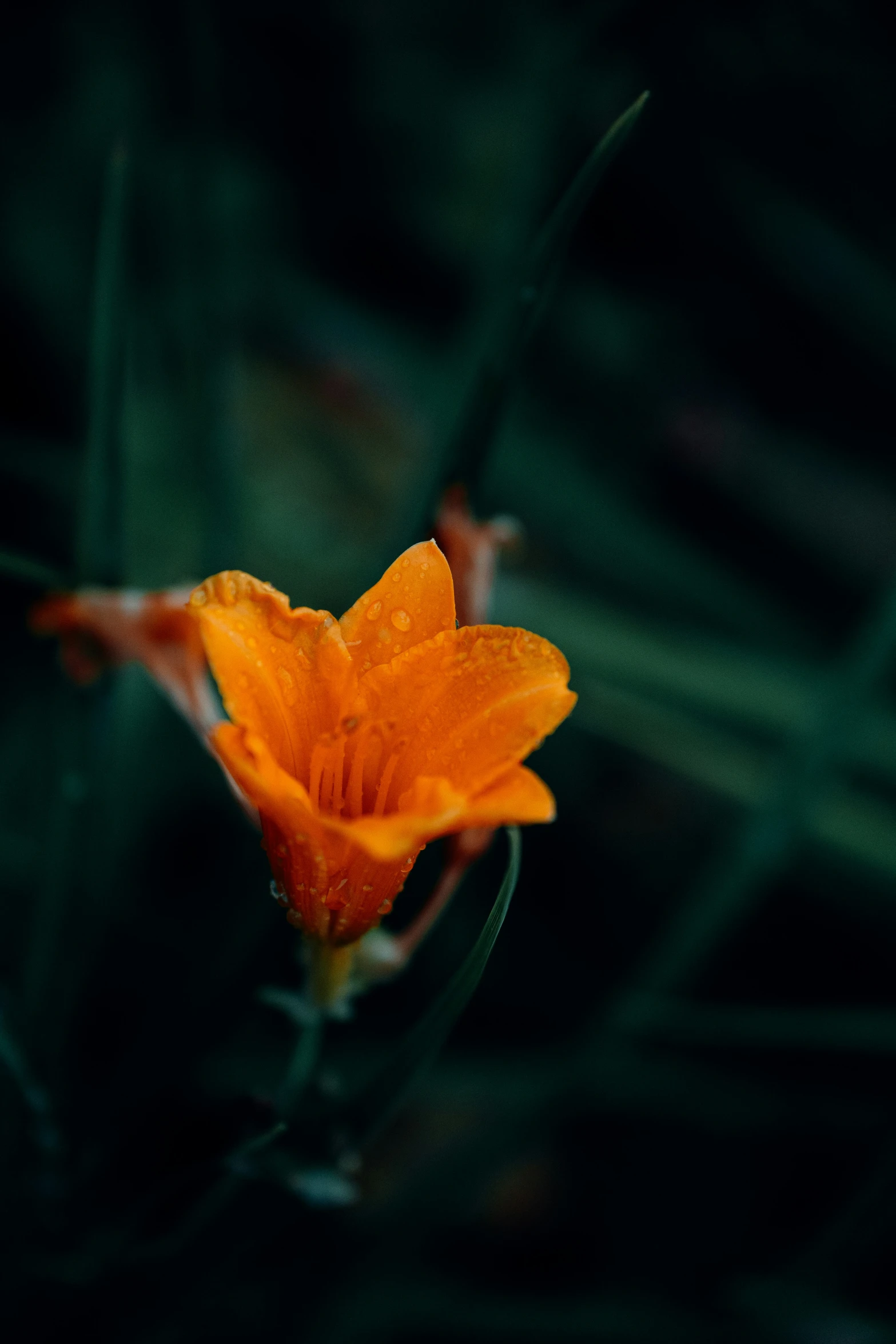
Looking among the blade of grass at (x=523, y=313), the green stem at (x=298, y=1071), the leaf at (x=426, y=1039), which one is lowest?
the green stem at (x=298, y=1071)

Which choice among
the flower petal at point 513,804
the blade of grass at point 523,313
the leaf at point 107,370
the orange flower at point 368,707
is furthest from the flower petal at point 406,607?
the leaf at point 107,370

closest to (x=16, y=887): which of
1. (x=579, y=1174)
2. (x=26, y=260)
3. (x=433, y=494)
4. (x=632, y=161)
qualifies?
(x=433, y=494)

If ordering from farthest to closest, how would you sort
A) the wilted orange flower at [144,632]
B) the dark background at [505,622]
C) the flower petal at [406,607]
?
the dark background at [505,622], the wilted orange flower at [144,632], the flower petal at [406,607]

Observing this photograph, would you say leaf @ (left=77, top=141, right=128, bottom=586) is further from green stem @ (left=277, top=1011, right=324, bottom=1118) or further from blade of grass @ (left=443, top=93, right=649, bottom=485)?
green stem @ (left=277, top=1011, right=324, bottom=1118)

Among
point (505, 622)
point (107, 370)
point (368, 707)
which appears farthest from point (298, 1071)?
point (505, 622)

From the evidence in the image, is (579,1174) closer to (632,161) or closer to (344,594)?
(344,594)

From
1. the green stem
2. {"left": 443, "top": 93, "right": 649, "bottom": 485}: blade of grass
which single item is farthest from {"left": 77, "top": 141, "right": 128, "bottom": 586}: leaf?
the green stem

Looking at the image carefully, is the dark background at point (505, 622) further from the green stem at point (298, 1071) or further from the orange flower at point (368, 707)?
the orange flower at point (368, 707)
